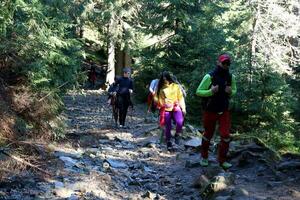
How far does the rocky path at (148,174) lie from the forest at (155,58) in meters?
0.76

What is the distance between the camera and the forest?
9.02m

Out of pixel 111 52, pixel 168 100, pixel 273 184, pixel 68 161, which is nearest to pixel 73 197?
pixel 68 161

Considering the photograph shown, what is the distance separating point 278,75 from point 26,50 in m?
11.2

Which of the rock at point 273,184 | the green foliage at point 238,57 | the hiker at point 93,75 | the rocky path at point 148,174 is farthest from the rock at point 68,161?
the hiker at point 93,75

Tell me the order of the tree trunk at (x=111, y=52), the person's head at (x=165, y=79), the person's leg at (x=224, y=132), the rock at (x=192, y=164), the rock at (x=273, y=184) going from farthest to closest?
the tree trunk at (x=111, y=52) < the person's head at (x=165, y=79) < the rock at (x=192, y=164) < the person's leg at (x=224, y=132) < the rock at (x=273, y=184)

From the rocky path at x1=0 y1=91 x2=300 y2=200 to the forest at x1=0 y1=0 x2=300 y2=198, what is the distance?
0.76 metres

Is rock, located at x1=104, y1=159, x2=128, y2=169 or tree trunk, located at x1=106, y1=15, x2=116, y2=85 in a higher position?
tree trunk, located at x1=106, y1=15, x2=116, y2=85

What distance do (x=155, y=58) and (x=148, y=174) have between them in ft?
42.6

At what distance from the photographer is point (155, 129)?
14.0 meters

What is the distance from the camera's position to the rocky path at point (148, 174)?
23.6ft

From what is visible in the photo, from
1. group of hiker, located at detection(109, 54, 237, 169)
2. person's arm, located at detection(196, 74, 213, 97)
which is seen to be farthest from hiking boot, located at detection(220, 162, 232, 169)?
person's arm, located at detection(196, 74, 213, 97)

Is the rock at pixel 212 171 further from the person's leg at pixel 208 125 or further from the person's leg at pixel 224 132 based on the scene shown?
the person's leg at pixel 208 125

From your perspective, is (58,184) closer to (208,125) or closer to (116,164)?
(116,164)

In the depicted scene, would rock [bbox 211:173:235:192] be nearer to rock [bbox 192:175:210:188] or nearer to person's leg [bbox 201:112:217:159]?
rock [bbox 192:175:210:188]
